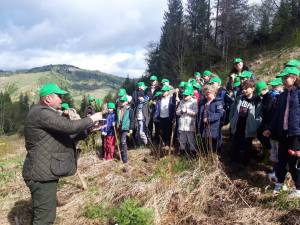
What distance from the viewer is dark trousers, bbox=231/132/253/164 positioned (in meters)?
6.00

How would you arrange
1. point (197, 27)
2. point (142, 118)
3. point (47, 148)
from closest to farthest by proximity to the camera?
point (47, 148) < point (142, 118) < point (197, 27)

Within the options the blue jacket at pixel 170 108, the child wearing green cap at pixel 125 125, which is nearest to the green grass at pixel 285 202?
the blue jacket at pixel 170 108

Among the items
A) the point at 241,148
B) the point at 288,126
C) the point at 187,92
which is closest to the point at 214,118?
the point at 241,148

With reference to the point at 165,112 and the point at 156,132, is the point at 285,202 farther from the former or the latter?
the point at 156,132

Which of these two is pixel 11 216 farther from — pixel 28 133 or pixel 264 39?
pixel 264 39

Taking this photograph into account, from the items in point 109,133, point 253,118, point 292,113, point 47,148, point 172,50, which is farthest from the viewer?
point 172,50

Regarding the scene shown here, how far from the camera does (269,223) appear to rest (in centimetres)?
421

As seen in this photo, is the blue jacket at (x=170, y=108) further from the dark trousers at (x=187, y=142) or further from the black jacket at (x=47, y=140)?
the black jacket at (x=47, y=140)

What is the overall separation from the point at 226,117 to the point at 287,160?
1.94 m

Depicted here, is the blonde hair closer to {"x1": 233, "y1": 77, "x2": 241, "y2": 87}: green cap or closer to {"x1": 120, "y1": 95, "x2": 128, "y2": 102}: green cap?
{"x1": 233, "y1": 77, "x2": 241, "y2": 87}: green cap

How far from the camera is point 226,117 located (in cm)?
653

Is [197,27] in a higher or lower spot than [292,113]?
higher

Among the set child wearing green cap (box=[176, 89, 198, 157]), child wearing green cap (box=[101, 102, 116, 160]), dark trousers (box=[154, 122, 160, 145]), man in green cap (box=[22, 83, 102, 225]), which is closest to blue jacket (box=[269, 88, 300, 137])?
child wearing green cap (box=[176, 89, 198, 157])

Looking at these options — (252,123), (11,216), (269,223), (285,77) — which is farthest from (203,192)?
(11,216)
